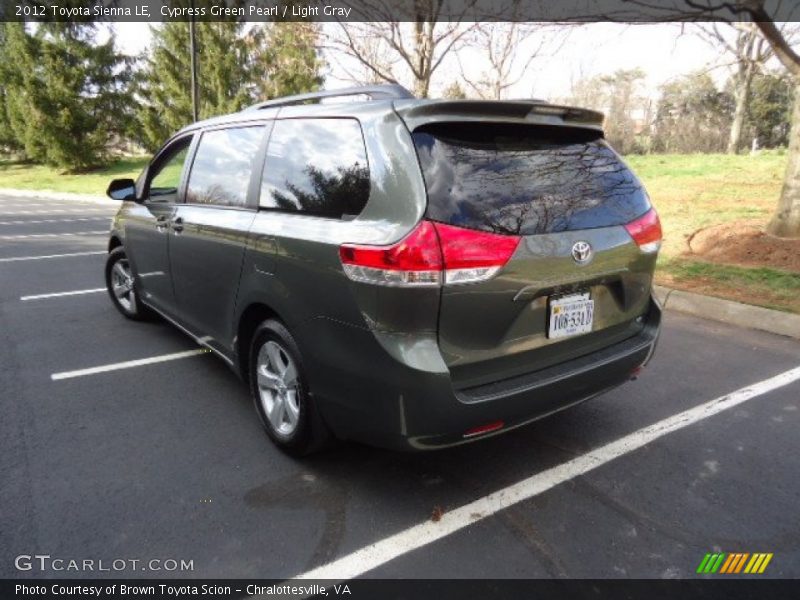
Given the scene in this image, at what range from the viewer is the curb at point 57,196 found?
18750 mm

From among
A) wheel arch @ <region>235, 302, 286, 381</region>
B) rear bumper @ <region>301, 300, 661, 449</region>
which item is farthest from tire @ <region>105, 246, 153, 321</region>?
rear bumper @ <region>301, 300, 661, 449</region>

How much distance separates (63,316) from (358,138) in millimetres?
4379

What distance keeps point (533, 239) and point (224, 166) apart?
2.09 metres

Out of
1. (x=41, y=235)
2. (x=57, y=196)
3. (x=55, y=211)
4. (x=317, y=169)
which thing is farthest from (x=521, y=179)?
(x=57, y=196)

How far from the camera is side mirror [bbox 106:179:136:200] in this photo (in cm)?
461

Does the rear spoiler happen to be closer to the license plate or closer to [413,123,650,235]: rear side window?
[413,123,650,235]: rear side window

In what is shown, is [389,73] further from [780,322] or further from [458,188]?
[458,188]

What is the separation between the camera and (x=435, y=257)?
2.12 metres

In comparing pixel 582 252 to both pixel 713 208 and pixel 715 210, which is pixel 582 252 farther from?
pixel 713 208

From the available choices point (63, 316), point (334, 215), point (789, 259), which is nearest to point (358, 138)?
point (334, 215)

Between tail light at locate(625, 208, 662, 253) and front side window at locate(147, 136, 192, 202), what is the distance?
302 cm

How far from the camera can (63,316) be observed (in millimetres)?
5383

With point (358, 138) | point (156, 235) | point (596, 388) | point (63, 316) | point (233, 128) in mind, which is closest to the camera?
point (358, 138)

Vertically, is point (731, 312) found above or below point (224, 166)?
below
